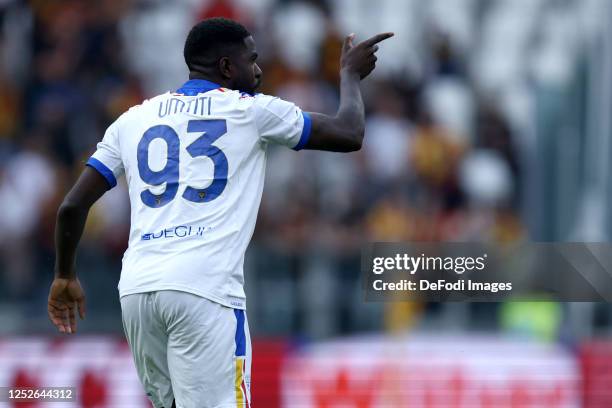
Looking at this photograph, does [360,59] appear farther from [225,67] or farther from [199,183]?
[199,183]

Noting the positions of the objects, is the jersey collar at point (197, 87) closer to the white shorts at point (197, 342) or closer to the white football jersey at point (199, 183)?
the white football jersey at point (199, 183)

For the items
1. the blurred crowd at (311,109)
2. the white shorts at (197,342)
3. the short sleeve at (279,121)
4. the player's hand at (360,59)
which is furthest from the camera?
the blurred crowd at (311,109)

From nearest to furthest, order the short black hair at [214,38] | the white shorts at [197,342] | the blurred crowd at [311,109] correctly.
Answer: the white shorts at [197,342], the short black hair at [214,38], the blurred crowd at [311,109]

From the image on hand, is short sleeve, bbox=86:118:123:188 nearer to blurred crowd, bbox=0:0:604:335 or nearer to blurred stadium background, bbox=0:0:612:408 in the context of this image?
blurred stadium background, bbox=0:0:612:408

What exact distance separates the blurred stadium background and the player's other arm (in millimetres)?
3673

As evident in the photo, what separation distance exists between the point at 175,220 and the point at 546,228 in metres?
6.00

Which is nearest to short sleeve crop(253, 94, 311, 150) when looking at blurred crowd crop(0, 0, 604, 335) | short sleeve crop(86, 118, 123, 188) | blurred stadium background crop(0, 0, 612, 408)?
short sleeve crop(86, 118, 123, 188)

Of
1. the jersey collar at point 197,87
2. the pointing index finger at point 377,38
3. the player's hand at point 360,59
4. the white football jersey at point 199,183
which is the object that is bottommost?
the white football jersey at point 199,183

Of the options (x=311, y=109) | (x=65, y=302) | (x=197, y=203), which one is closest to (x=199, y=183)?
(x=197, y=203)

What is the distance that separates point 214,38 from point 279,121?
427 mm

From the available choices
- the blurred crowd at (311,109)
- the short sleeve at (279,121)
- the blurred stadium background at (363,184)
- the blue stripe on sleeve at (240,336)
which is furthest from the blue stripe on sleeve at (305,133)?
the blurred crowd at (311,109)

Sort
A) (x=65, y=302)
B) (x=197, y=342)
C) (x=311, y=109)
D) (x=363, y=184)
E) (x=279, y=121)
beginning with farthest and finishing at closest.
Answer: (x=311, y=109) < (x=363, y=184) < (x=65, y=302) < (x=279, y=121) < (x=197, y=342)

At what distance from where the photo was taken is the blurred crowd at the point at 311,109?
991 centimetres

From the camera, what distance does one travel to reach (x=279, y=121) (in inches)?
181
